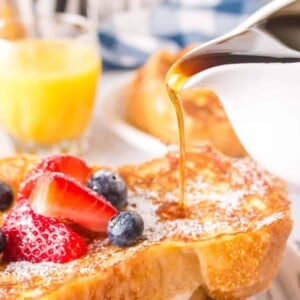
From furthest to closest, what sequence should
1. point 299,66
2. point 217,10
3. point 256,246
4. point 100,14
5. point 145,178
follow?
1. point 100,14
2. point 217,10
3. point 145,178
4. point 256,246
5. point 299,66

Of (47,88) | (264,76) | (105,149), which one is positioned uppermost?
(264,76)

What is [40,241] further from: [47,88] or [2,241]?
[47,88]

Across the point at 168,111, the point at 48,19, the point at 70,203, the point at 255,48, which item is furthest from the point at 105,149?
the point at 255,48

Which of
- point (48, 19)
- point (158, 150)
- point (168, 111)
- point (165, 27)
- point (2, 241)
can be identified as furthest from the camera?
point (165, 27)

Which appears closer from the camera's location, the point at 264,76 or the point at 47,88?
the point at 264,76

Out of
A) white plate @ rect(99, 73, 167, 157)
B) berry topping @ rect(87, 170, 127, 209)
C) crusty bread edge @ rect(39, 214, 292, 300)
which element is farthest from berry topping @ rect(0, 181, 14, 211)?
white plate @ rect(99, 73, 167, 157)

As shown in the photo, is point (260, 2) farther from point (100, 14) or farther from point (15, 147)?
point (15, 147)

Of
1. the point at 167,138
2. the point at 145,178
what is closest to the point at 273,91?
the point at 145,178

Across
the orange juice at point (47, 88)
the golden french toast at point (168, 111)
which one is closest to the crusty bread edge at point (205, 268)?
the golden french toast at point (168, 111)
